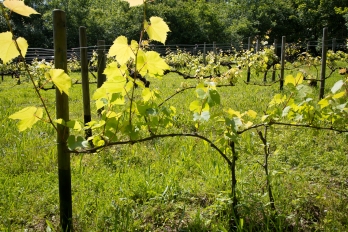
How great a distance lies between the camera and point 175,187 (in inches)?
100

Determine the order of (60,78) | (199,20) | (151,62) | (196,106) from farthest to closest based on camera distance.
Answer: (199,20), (196,106), (151,62), (60,78)

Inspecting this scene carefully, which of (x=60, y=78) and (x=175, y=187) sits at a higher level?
(x=60, y=78)

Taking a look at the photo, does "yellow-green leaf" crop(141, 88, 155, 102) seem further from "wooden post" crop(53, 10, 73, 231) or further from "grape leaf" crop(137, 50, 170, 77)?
"wooden post" crop(53, 10, 73, 231)

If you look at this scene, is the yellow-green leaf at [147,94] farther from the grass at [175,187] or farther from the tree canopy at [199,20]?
the tree canopy at [199,20]

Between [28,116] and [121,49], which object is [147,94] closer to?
[121,49]

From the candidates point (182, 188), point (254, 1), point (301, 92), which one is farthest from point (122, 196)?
point (254, 1)

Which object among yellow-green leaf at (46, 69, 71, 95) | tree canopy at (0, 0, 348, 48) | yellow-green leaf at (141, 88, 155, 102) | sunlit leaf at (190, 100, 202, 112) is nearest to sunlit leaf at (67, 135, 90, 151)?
yellow-green leaf at (46, 69, 71, 95)

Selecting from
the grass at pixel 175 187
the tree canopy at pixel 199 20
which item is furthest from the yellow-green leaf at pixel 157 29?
the tree canopy at pixel 199 20

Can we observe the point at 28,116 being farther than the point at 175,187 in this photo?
No

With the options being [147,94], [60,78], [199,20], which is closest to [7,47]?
[60,78]

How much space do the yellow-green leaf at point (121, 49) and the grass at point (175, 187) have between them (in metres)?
0.57

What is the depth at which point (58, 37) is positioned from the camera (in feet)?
5.86

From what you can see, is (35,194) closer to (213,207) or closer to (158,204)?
(158,204)

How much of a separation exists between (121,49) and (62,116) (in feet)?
1.99
